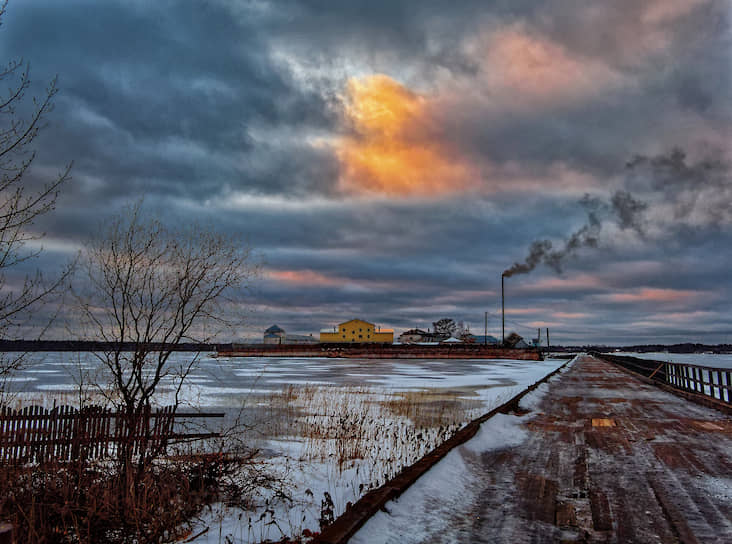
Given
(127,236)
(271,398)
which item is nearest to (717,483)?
(127,236)

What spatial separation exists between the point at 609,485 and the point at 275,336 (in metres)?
133

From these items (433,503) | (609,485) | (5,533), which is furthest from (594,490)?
(5,533)

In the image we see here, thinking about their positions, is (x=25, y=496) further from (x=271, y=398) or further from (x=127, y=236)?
(x=271, y=398)

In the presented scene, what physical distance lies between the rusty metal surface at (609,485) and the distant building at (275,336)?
11885 cm

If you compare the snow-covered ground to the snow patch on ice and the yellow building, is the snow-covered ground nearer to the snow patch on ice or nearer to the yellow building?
the snow patch on ice

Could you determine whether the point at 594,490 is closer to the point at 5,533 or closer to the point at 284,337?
the point at 5,533

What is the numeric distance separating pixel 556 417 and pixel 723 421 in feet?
14.2

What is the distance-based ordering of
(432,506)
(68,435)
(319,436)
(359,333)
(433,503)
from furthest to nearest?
(359,333)
(319,436)
(68,435)
(433,503)
(432,506)

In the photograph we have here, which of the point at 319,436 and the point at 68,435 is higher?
the point at 68,435

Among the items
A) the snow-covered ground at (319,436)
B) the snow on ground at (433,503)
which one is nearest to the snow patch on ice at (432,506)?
the snow on ground at (433,503)

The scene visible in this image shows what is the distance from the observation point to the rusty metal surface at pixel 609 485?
550 cm

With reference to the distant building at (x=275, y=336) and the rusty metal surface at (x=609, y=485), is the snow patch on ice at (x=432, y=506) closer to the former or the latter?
the rusty metal surface at (x=609, y=485)

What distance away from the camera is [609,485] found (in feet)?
24.0

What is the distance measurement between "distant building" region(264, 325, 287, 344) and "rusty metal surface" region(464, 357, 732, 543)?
118847mm
